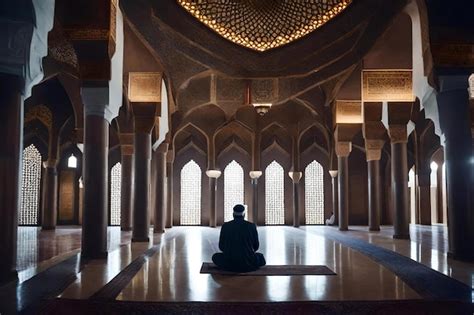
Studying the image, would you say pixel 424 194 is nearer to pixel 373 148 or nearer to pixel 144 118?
pixel 373 148

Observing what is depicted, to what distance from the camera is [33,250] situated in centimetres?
986

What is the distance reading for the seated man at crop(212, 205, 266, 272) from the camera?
22.1 feet

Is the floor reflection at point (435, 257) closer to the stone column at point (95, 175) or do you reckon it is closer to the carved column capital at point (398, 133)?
the carved column capital at point (398, 133)

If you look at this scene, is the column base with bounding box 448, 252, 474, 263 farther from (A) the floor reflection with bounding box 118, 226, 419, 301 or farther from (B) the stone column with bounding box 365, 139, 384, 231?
(B) the stone column with bounding box 365, 139, 384, 231

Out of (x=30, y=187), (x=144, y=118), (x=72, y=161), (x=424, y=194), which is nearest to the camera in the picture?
(x=144, y=118)

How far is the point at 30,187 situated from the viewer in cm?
2081

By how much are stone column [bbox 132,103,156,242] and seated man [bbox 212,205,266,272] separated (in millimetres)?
5339

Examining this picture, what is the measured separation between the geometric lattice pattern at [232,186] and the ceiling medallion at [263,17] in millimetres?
8385

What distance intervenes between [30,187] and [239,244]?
16.3m

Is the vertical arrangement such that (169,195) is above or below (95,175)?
below

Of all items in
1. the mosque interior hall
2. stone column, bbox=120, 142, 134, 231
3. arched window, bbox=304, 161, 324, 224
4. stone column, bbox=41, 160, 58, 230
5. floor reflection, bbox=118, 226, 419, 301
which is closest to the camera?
floor reflection, bbox=118, 226, 419, 301

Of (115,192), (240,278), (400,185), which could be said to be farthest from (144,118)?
(115,192)

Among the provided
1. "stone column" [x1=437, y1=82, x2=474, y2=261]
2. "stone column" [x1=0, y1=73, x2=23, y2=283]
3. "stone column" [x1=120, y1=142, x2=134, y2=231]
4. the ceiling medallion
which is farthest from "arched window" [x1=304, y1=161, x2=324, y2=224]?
"stone column" [x1=0, y1=73, x2=23, y2=283]

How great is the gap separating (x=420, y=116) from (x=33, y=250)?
1460 cm
